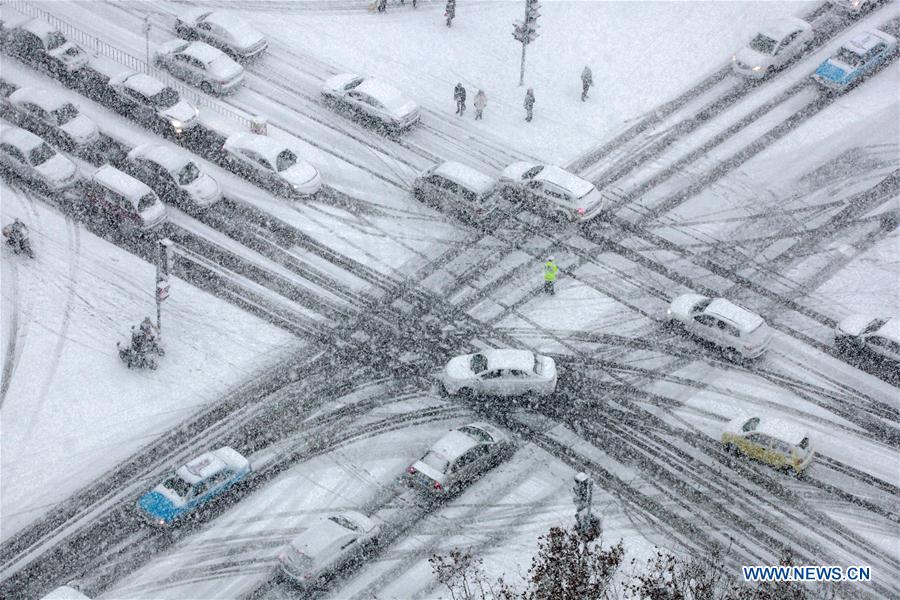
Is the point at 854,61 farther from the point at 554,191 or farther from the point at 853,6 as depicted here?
the point at 554,191

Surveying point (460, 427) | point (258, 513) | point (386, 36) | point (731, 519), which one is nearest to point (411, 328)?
point (460, 427)

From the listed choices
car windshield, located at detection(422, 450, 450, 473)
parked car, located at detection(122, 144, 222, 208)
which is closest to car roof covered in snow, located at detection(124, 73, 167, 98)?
parked car, located at detection(122, 144, 222, 208)

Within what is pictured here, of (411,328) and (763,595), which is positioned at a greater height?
(763,595)

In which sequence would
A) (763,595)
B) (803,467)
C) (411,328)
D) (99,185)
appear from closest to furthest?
(763,595), (803,467), (411,328), (99,185)

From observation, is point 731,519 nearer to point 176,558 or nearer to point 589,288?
point 589,288

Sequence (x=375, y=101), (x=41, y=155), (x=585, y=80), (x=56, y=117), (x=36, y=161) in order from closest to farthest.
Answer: (x=36, y=161) < (x=41, y=155) < (x=56, y=117) < (x=375, y=101) < (x=585, y=80)

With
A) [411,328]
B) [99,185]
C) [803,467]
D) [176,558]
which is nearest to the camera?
[176,558]

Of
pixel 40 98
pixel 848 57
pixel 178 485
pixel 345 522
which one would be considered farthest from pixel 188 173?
pixel 848 57
